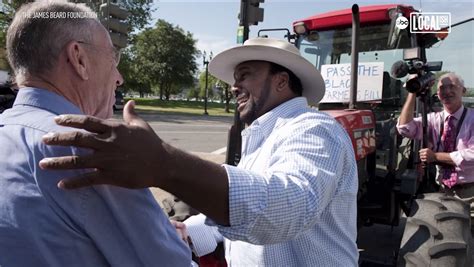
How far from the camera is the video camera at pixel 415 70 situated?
3.84 meters

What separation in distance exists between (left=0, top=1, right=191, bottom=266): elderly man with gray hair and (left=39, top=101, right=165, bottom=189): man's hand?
19 centimetres

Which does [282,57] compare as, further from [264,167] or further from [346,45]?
[346,45]

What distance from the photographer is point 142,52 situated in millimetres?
52250

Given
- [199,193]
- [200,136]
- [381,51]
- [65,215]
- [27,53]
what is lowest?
[200,136]

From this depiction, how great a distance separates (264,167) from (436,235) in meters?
2.26

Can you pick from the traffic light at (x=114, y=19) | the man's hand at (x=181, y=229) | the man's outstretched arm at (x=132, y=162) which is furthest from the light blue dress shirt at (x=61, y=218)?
the traffic light at (x=114, y=19)

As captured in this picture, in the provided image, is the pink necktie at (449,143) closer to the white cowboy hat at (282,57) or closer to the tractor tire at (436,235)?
the tractor tire at (436,235)

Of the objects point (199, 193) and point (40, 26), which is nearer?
point (199, 193)

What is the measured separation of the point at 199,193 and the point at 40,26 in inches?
32.3

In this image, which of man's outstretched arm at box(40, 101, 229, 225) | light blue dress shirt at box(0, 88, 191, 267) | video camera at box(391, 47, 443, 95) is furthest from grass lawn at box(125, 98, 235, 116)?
man's outstretched arm at box(40, 101, 229, 225)

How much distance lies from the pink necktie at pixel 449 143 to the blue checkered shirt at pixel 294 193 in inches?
118

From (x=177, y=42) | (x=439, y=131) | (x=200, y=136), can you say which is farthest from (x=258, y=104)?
(x=177, y=42)

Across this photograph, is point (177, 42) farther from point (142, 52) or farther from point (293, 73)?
point (293, 73)

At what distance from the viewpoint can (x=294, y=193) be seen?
1160mm
